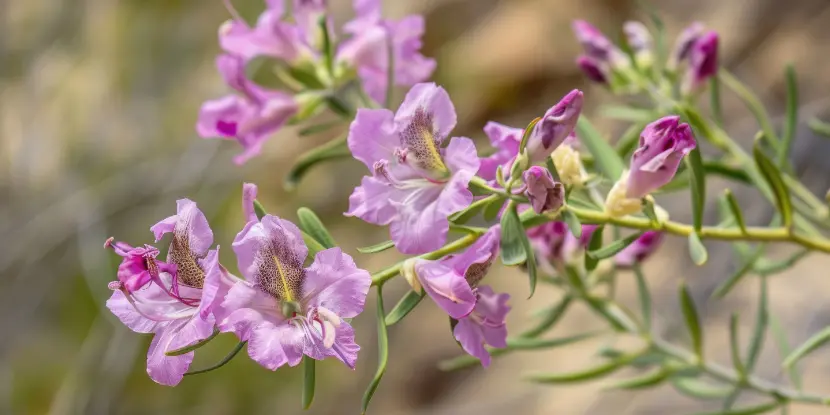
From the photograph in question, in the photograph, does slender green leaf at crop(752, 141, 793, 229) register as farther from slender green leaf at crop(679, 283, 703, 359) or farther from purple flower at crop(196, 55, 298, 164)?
purple flower at crop(196, 55, 298, 164)

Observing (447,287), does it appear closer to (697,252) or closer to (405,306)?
(405,306)

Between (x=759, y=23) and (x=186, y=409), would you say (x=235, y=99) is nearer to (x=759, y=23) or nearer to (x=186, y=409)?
(x=759, y=23)

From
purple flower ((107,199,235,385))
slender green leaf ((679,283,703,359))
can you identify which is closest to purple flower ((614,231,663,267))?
slender green leaf ((679,283,703,359))

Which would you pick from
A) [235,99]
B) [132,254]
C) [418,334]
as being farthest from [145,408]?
[132,254]

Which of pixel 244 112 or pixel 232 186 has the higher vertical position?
pixel 244 112

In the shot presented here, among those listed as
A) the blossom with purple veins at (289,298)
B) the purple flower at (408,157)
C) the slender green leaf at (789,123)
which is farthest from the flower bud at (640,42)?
the blossom with purple veins at (289,298)

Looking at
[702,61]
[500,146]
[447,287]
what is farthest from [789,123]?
[447,287]
